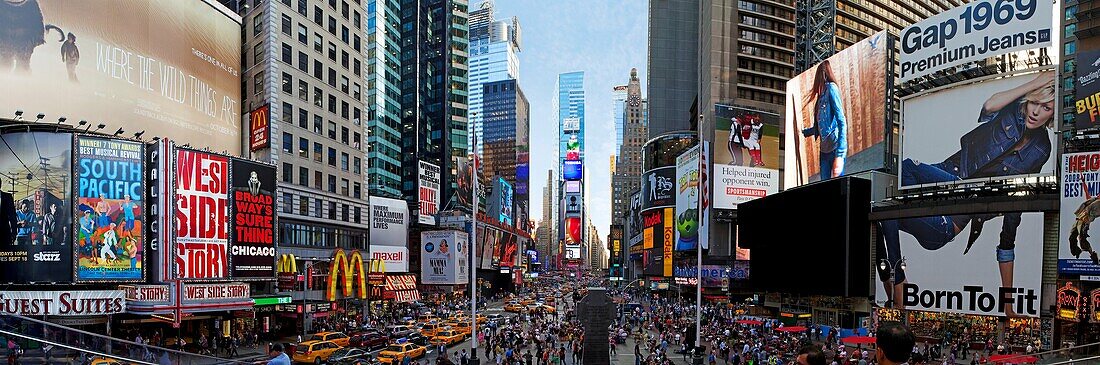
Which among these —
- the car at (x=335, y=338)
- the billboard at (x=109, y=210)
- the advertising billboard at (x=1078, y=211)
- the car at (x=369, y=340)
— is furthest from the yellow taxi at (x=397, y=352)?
the advertising billboard at (x=1078, y=211)

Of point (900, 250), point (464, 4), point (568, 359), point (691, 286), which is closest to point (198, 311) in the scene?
point (568, 359)

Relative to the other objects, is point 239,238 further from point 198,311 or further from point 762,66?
point 762,66

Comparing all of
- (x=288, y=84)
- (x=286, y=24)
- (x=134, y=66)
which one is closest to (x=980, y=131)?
(x=288, y=84)

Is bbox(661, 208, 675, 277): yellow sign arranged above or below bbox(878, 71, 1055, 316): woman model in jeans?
below

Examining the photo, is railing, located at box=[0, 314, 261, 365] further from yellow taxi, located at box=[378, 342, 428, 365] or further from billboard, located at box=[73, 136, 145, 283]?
billboard, located at box=[73, 136, 145, 283]

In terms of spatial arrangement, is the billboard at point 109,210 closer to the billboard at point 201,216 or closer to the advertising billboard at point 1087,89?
the billboard at point 201,216

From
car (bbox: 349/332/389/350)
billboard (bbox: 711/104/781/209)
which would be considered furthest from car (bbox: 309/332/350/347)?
billboard (bbox: 711/104/781/209)
